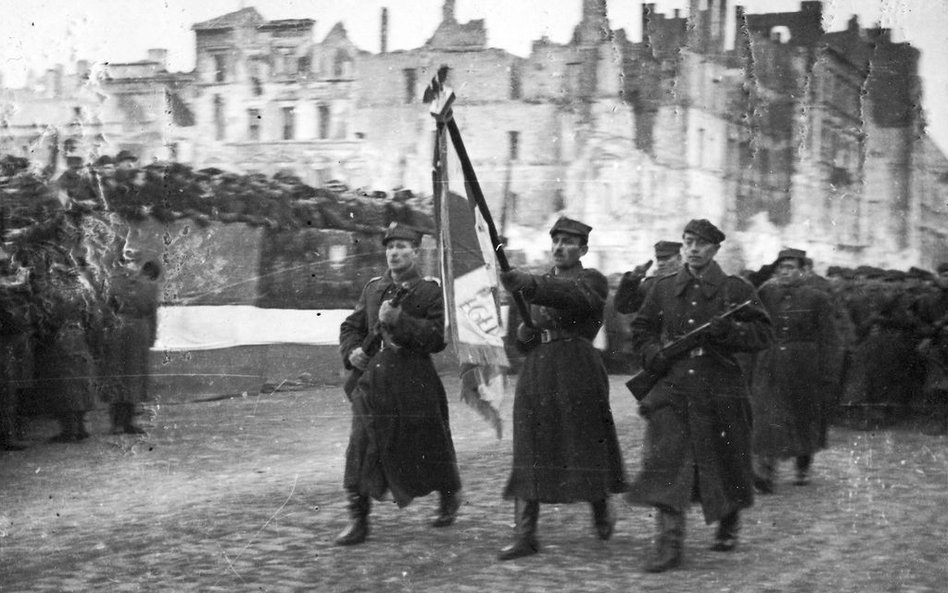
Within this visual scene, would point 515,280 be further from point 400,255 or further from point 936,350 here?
point 936,350

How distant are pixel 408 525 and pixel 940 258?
9.38ft

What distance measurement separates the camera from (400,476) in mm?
5586

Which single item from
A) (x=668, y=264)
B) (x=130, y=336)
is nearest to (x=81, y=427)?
(x=130, y=336)

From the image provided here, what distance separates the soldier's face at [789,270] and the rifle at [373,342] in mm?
1824

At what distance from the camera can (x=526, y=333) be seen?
5461 millimetres

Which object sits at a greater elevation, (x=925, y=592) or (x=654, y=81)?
(x=654, y=81)

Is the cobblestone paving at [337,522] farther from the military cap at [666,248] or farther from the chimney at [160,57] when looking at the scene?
the chimney at [160,57]

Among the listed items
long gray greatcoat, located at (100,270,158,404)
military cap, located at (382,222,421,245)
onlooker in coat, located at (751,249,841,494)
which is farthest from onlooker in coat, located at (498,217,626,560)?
long gray greatcoat, located at (100,270,158,404)

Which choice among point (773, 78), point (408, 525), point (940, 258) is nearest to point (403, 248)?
point (408, 525)

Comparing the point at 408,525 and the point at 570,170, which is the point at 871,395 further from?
the point at 408,525

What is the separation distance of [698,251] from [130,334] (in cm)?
312

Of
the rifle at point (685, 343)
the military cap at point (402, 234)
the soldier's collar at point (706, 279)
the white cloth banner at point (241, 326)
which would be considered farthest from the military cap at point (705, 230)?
the white cloth banner at point (241, 326)

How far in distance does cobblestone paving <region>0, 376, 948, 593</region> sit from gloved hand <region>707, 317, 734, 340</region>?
686 mm

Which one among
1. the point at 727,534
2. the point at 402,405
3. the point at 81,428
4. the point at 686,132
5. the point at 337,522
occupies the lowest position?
the point at 337,522
